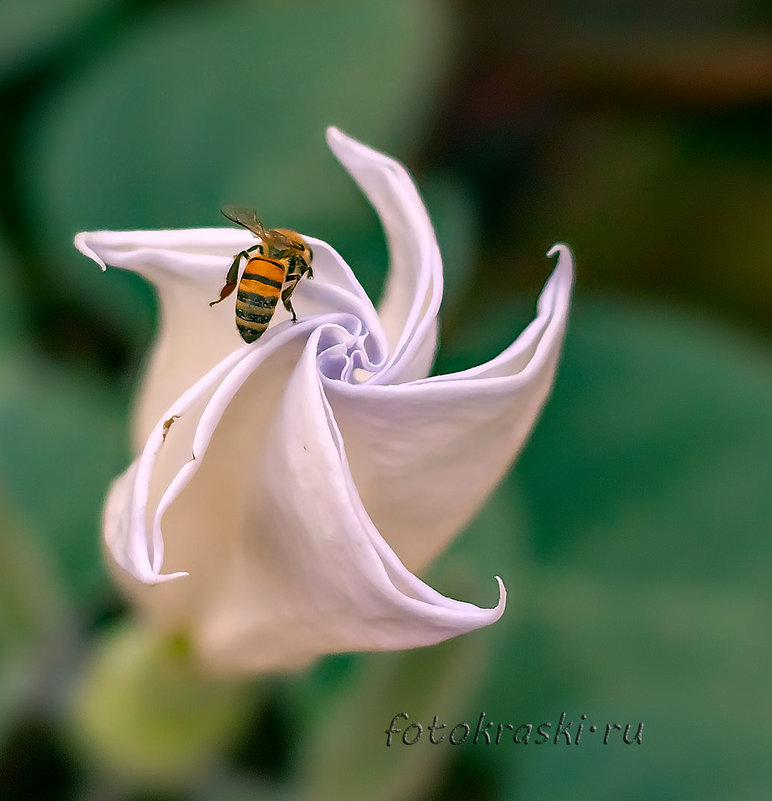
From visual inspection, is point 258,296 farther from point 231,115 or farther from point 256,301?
point 231,115

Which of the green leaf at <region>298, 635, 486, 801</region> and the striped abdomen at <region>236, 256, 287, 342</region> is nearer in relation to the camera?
the striped abdomen at <region>236, 256, 287, 342</region>

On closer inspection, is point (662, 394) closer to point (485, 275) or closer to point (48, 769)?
point (485, 275)

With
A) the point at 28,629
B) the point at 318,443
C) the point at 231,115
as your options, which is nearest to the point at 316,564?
the point at 318,443

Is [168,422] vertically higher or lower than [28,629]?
higher

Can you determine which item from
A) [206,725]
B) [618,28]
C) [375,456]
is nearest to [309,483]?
[375,456]

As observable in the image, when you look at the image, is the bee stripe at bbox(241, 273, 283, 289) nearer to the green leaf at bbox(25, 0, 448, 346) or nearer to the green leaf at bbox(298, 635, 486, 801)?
the green leaf at bbox(298, 635, 486, 801)

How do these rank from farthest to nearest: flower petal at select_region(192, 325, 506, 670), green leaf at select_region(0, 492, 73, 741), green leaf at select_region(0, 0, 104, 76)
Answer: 1. green leaf at select_region(0, 0, 104, 76)
2. green leaf at select_region(0, 492, 73, 741)
3. flower petal at select_region(192, 325, 506, 670)

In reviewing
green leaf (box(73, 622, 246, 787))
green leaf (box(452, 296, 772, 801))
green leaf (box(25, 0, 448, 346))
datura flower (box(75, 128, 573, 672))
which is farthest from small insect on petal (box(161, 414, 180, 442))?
green leaf (box(25, 0, 448, 346))
